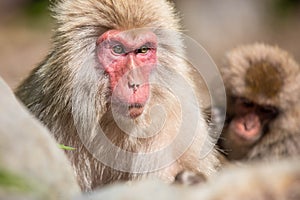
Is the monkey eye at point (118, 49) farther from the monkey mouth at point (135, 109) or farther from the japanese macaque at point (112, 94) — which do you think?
the monkey mouth at point (135, 109)

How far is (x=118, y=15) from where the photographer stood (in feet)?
17.9

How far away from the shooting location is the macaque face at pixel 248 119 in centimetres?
719

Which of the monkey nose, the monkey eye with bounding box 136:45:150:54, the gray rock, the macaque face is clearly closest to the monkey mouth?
the monkey nose

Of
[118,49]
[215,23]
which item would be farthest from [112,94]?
[215,23]

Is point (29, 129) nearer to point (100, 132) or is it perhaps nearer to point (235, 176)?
point (235, 176)

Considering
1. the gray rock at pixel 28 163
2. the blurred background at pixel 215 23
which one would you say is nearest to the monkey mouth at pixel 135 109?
the gray rock at pixel 28 163

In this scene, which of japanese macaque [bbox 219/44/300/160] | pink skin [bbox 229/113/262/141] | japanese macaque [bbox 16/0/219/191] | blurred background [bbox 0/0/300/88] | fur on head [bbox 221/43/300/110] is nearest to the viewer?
japanese macaque [bbox 16/0/219/191]

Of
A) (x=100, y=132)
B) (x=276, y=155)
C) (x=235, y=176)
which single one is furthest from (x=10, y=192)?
(x=276, y=155)

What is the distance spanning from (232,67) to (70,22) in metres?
2.52

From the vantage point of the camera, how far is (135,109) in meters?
5.10

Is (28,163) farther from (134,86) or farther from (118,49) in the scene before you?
(118,49)

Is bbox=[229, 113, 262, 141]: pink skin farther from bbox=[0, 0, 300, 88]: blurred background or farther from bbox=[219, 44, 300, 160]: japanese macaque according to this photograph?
bbox=[0, 0, 300, 88]: blurred background

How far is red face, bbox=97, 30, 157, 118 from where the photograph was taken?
5.19 metres

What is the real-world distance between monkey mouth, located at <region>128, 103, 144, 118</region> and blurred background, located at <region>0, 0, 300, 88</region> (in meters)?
8.57
